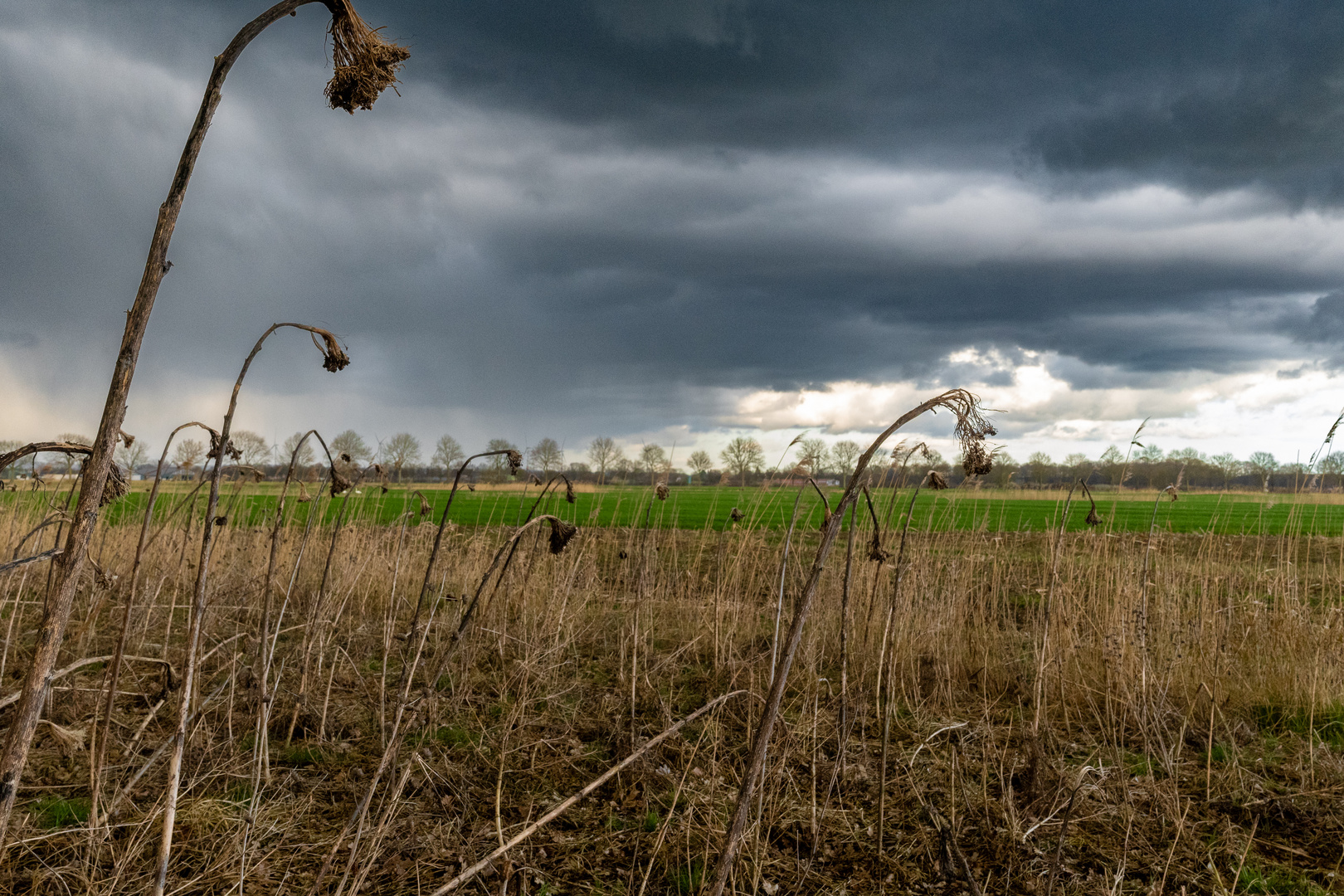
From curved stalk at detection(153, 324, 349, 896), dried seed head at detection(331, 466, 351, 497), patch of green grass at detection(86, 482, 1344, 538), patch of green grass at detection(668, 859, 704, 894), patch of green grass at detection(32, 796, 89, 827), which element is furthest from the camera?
patch of green grass at detection(86, 482, 1344, 538)

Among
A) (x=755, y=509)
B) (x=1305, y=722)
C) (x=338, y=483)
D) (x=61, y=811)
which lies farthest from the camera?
(x=755, y=509)

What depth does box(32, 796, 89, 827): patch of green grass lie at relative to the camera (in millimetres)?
2947

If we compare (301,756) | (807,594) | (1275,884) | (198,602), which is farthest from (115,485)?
(1275,884)

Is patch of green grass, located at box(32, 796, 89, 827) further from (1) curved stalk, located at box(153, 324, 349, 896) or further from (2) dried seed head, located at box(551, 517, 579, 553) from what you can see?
(2) dried seed head, located at box(551, 517, 579, 553)

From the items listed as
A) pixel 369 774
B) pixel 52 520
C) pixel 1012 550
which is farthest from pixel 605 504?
pixel 52 520

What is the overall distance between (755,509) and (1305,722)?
11.7ft

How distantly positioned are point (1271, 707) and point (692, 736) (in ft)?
12.4

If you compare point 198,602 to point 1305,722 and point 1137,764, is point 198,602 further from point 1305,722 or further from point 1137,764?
point 1305,722

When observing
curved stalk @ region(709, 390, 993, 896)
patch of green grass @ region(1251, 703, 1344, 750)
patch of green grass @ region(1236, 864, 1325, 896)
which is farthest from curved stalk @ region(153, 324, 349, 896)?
patch of green grass @ region(1251, 703, 1344, 750)

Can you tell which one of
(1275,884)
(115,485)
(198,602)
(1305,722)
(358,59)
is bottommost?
(1275,884)

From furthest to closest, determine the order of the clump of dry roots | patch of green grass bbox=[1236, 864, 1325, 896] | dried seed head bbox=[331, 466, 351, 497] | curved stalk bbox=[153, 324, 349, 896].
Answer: patch of green grass bbox=[1236, 864, 1325, 896] → dried seed head bbox=[331, 466, 351, 497] → curved stalk bbox=[153, 324, 349, 896] → the clump of dry roots

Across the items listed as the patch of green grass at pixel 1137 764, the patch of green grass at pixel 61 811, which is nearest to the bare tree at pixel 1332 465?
the patch of green grass at pixel 1137 764

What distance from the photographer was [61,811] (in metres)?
3.03

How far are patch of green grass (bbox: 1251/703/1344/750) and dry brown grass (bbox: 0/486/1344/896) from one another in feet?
0.05
